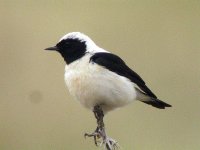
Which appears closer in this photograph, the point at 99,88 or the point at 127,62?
the point at 99,88

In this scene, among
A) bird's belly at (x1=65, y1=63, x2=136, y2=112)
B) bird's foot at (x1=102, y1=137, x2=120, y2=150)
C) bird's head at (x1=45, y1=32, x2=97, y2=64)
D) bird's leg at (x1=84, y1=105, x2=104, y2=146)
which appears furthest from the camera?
bird's head at (x1=45, y1=32, x2=97, y2=64)

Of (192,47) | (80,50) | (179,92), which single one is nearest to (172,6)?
(192,47)

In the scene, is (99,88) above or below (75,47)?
below

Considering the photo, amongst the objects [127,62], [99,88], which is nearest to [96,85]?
[99,88]

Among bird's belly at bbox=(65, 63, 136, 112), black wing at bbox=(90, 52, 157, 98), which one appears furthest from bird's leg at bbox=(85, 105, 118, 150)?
black wing at bbox=(90, 52, 157, 98)

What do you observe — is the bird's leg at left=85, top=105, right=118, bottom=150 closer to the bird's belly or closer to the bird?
the bird

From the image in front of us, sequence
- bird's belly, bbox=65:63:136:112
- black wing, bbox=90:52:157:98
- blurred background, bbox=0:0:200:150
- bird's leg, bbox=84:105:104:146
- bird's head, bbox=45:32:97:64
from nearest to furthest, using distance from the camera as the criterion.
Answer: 1. bird's leg, bbox=84:105:104:146
2. bird's belly, bbox=65:63:136:112
3. black wing, bbox=90:52:157:98
4. bird's head, bbox=45:32:97:64
5. blurred background, bbox=0:0:200:150

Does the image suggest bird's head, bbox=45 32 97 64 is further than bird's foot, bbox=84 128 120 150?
Yes

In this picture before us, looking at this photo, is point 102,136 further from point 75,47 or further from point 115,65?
point 75,47

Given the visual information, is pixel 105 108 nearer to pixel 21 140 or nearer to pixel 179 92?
Answer: pixel 21 140
